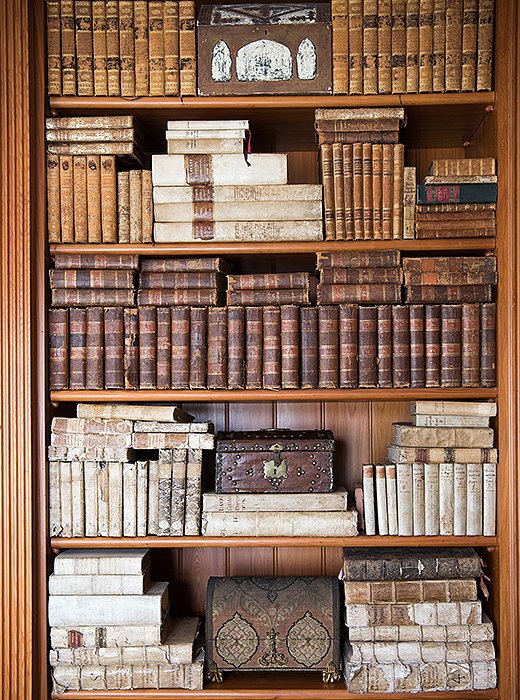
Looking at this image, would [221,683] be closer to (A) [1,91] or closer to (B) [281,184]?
(B) [281,184]

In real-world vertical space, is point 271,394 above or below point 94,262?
below

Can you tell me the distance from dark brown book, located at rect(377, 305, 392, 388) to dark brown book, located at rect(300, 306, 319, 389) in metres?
0.16

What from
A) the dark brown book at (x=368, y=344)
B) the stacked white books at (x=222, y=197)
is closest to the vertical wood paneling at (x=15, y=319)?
the stacked white books at (x=222, y=197)

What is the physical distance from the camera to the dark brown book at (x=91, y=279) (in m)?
2.15

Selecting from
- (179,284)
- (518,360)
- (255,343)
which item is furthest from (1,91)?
(518,360)

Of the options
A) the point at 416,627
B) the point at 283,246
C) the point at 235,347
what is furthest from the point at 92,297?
the point at 416,627

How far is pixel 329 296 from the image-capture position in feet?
7.09

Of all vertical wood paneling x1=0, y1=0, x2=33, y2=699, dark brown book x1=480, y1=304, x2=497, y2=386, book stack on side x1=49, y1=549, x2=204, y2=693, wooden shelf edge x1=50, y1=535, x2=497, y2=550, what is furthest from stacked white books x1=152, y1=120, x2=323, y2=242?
book stack on side x1=49, y1=549, x2=204, y2=693

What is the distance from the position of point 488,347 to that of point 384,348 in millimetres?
265

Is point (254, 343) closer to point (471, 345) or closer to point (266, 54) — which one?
point (471, 345)

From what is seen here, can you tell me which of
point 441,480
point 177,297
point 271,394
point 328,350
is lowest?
point 441,480

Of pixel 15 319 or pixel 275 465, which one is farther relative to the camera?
pixel 275 465

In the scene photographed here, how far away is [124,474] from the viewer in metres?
2.16

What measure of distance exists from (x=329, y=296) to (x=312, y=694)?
102 centimetres
